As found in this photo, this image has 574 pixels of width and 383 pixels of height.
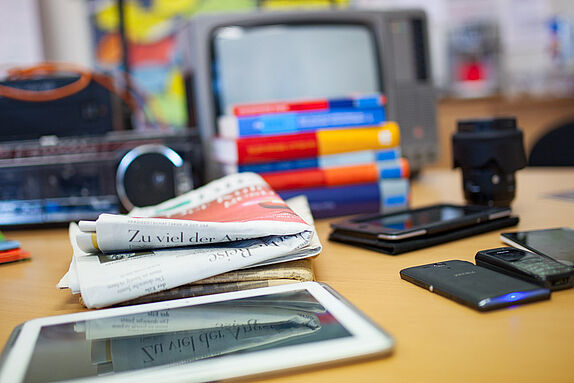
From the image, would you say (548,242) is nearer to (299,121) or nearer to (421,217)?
(421,217)

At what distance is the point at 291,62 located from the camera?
0.96m

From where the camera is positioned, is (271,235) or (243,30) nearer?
(271,235)

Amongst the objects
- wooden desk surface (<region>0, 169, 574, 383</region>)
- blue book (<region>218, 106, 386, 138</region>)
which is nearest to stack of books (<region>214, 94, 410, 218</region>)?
blue book (<region>218, 106, 386, 138</region>)

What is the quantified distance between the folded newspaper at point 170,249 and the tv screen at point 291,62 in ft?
1.56

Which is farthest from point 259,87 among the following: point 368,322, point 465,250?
→ point 368,322

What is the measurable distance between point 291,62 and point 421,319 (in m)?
0.71

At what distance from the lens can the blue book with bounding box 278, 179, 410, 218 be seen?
686 millimetres

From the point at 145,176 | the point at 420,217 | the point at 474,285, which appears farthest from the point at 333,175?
the point at 474,285

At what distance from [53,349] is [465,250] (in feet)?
1.14

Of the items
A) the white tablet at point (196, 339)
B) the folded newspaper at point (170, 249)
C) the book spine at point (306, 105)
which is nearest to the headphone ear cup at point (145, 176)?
the book spine at point (306, 105)

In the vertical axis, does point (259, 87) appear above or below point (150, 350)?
above

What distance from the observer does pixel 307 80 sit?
975 millimetres

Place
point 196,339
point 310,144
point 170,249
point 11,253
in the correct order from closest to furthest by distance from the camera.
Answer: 1. point 196,339
2. point 170,249
3. point 11,253
4. point 310,144

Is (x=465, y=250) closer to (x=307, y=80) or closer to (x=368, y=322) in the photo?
(x=368, y=322)
